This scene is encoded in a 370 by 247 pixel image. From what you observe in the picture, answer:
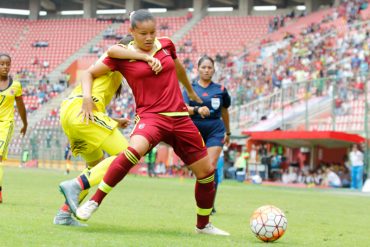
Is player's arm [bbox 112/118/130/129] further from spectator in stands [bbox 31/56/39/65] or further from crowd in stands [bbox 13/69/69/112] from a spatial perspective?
spectator in stands [bbox 31/56/39/65]

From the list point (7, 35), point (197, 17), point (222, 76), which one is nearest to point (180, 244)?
point (222, 76)

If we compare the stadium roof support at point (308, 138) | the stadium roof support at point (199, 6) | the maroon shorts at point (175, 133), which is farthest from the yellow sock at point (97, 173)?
the stadium roof support at point (199, 6)

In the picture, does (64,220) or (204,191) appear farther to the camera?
(64,220)

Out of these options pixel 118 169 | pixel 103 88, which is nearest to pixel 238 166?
pixel 103 88

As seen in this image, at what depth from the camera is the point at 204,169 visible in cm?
750

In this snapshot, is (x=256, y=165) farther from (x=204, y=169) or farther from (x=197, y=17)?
(x=197, y=17)

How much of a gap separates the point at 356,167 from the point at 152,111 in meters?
20.1

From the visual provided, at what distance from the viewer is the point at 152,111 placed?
287 inches

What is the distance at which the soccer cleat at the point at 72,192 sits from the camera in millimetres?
7188

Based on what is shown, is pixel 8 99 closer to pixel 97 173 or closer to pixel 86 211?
pixel 97 173

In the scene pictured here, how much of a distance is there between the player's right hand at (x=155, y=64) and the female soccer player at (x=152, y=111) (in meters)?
0.10

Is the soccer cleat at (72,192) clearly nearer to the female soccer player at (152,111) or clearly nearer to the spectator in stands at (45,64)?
the female soccer player at (152,111)

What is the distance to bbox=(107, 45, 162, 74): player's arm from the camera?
23.6ft

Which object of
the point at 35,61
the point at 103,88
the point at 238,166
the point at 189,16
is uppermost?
the point at 189,16
